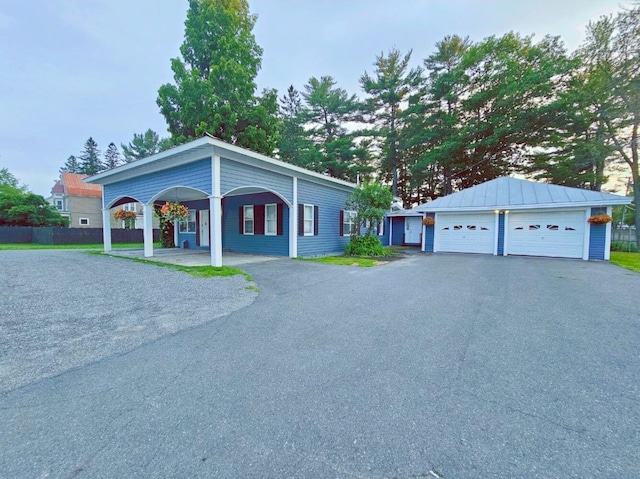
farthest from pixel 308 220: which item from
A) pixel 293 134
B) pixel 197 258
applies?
pixel 293 134

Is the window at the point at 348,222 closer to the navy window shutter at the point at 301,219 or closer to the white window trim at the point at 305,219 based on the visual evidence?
the white window trim at the point at 305,219

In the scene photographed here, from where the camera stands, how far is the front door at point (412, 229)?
17531mm

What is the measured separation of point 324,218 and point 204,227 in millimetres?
6069

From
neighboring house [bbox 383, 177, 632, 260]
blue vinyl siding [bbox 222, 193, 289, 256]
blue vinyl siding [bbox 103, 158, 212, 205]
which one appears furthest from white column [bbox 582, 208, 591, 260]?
blue vinyl siding [bbox 103, 158, 212, 205]

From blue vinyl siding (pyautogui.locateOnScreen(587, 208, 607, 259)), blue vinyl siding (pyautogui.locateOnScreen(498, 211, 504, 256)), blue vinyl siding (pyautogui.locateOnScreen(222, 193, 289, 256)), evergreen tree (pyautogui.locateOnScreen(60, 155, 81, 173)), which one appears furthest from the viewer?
evergreen tree (pyautogui.locateOnScreen(60, 155, 81, 173))

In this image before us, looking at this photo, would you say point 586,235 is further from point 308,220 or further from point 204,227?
point 204,227

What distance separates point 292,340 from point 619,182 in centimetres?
2607

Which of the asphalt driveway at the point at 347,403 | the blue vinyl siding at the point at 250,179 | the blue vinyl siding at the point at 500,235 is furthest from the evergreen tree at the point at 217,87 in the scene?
the asphalt driveway at the point at 347,403

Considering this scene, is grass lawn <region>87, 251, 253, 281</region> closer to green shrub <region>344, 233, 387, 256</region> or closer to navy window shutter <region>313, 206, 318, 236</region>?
navy window shutter <region>313, 206, 318, 236</region>

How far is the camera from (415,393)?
2.04 m

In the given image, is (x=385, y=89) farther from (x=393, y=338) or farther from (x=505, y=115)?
(x=393, y=338)

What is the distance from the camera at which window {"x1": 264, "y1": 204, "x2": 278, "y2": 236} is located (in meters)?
10.8

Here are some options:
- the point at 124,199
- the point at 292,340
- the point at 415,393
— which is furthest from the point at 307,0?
the point at 415,393

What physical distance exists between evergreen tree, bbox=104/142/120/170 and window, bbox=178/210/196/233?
42509 mm
